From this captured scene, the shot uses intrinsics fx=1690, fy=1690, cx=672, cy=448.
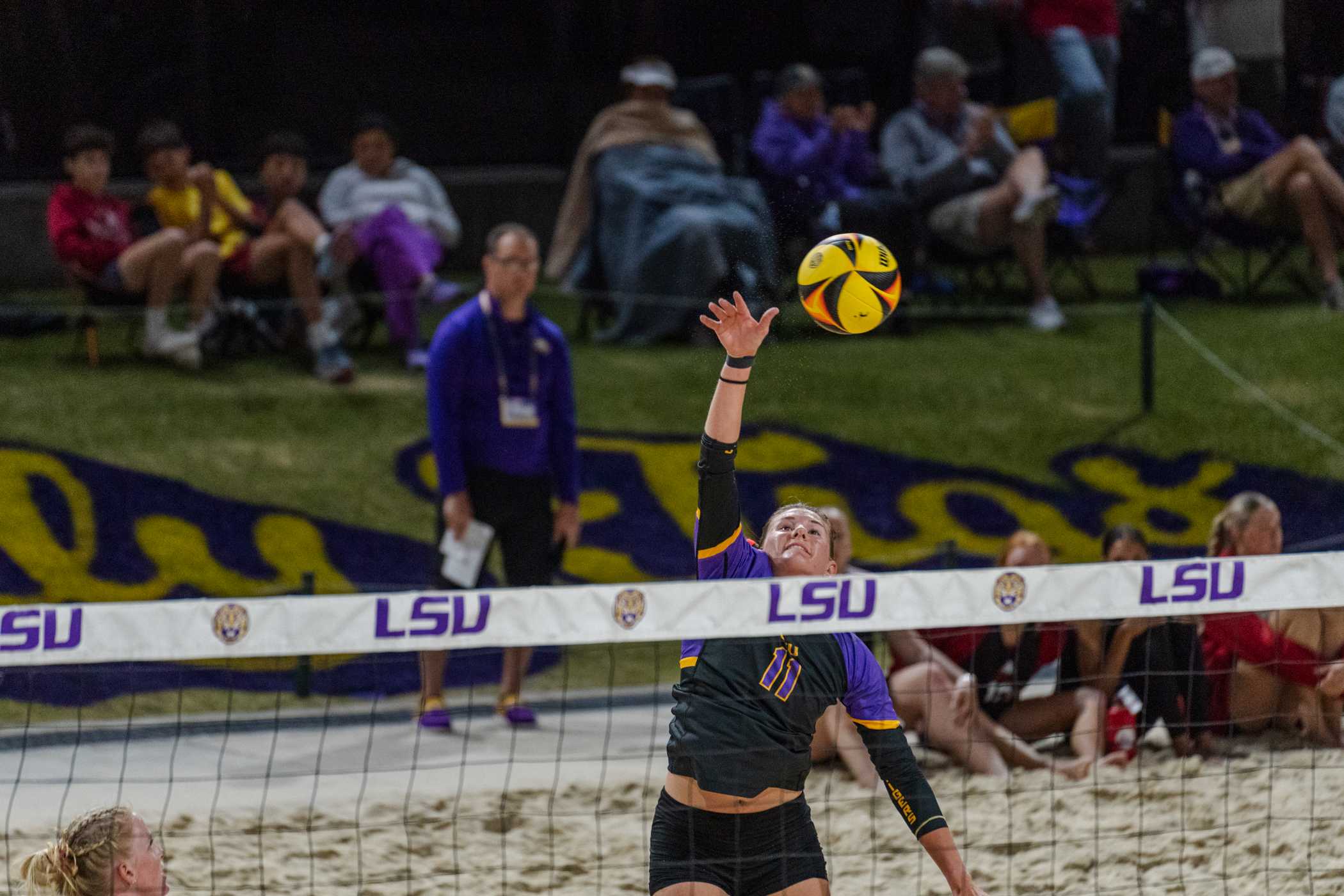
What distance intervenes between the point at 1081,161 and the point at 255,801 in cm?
813

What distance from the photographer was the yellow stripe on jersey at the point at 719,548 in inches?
161

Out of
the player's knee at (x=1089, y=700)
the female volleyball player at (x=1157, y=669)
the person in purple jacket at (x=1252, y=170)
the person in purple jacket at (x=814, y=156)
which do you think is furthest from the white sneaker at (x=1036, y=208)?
the player's knee at (x=1089, y=700)

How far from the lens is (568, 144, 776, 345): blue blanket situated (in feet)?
34.5

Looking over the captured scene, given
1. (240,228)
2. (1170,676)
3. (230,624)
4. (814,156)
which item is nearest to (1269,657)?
(1170,676)

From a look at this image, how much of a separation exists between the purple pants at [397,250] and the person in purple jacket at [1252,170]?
16.9ft

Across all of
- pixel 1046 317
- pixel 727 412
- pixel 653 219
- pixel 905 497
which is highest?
pixel 727 412

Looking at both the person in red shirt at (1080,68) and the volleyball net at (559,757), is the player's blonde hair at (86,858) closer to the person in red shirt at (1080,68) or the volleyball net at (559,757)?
the volleyball net at (559,757)

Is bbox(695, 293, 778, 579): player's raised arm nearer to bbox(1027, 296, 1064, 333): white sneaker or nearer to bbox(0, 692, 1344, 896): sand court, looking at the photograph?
bbox(0, 692, 1344, 896): sand court

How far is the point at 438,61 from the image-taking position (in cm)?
1273

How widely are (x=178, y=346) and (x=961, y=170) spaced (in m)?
5.00

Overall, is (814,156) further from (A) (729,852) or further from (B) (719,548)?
(A) (729,852)

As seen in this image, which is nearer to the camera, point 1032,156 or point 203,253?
point 203,253

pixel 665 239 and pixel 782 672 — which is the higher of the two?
pixel 782 672

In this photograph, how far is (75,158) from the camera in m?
9.70
